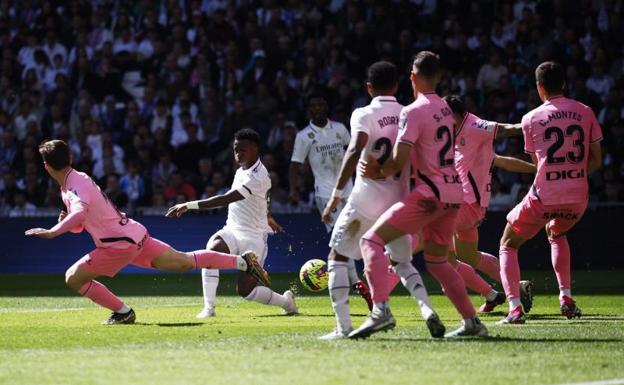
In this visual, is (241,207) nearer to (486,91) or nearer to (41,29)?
(486,91)

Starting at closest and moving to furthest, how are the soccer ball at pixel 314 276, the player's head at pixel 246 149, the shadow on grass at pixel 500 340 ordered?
the shadow on grass at pixel 500 340, the player's head at pixel 246 149, the soccer ball at pixel 314 276

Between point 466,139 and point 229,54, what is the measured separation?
13384mm

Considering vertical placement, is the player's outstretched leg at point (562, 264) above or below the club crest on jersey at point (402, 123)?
below

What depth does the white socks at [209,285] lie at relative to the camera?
44.2ft

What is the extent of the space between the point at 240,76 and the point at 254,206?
12.1 meters

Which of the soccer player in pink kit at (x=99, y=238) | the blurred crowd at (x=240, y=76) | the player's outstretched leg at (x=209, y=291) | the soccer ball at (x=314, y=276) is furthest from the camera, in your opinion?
the blurred crowd at (x=240, y=76)

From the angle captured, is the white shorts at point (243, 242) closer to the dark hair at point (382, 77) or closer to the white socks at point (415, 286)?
the white socks at point (415, 286)

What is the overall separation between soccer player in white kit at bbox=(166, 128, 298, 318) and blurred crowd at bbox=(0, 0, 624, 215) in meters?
7.70

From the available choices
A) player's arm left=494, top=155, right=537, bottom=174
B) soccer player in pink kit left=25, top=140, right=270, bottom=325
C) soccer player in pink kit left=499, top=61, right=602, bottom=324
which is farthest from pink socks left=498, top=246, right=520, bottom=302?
soccer player in pink kit left=25, top=140, right=270, bottom=325

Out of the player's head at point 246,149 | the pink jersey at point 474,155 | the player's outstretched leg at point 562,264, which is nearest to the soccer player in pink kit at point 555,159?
the player's outstretched leg at point 562,264

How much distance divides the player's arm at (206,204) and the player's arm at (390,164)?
10.1ft

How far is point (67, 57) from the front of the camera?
2788cm

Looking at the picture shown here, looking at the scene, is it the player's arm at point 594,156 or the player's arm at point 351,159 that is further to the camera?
the player's arm at point 594,156

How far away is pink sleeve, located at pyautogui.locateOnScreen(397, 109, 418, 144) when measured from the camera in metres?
9.84
